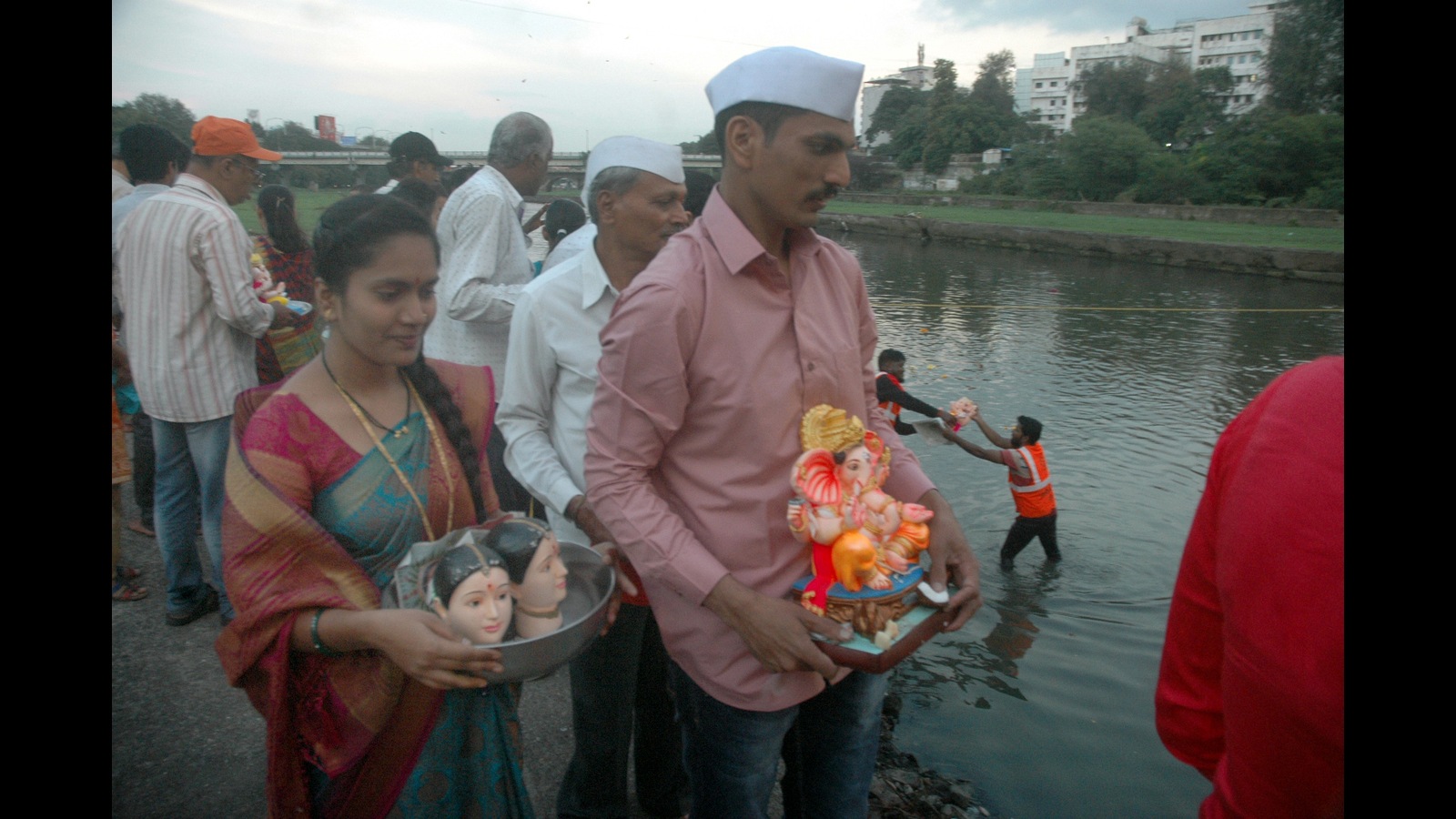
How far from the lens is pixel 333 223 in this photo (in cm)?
179

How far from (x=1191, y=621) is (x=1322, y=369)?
19.0 inches

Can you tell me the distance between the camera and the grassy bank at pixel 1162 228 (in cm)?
2195

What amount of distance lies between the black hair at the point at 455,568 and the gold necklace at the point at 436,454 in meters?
0.21

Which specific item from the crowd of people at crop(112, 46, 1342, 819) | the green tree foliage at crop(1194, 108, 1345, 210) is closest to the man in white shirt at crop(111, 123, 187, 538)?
the crowd of people at crop(112, 46, 1342, 819)

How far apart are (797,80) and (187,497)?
3.50m

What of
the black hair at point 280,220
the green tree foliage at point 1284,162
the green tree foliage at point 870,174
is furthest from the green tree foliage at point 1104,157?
the black hair at point 280,220

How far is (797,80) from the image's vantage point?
1682 millimetres

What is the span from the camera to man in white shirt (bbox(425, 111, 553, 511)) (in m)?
→ 3.46

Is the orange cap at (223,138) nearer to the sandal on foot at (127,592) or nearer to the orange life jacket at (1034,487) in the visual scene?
the sandal on foot at (127,592)

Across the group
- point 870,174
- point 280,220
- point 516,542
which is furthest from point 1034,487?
point 870,174

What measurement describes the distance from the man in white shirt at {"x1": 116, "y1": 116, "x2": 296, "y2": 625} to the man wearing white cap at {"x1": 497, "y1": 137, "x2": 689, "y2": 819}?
1.75 m

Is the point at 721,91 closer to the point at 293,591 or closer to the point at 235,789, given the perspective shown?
the point at 293,591

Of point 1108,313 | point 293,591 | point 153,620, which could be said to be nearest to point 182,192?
point 153,620

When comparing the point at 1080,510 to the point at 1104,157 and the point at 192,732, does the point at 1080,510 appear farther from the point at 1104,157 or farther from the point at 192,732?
the point at 1104,157
